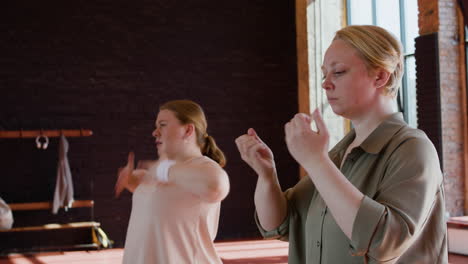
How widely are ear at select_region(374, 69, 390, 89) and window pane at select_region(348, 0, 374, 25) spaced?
8.54 meters

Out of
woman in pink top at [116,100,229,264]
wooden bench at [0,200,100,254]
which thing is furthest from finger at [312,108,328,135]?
wooden bench at [0,200,100,254]

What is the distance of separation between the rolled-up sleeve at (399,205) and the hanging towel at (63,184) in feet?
26.5

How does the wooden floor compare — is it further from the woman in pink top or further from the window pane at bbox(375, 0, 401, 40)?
the woman in pink top

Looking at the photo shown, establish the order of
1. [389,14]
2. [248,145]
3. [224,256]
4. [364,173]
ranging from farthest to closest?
[389,14] < [224,256] < [248,145] < [364,173]

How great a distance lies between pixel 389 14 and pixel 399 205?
841 cm

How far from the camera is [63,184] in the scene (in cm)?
879

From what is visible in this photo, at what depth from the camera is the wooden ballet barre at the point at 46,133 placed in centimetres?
880

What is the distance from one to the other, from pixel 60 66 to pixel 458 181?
6.08m

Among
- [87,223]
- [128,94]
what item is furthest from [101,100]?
[87,223]

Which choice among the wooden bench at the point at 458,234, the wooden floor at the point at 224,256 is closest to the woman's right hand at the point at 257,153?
the wooden floor at the point at 224,256

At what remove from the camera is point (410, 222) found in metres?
1.15

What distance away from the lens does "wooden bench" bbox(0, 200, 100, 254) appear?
350 inches

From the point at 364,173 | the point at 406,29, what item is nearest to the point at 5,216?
the point at 406,29

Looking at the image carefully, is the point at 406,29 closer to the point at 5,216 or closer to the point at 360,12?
the point at 360,12
